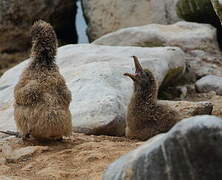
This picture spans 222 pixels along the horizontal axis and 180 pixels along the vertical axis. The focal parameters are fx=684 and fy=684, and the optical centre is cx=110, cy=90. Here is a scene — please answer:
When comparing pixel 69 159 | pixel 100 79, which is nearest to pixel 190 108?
pixel 100 79

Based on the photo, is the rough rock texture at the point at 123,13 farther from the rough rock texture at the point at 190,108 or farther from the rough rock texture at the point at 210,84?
the rough rock texture at the point at 190,108

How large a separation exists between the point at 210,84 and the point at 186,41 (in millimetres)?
1525

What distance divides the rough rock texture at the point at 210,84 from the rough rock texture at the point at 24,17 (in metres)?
5.99

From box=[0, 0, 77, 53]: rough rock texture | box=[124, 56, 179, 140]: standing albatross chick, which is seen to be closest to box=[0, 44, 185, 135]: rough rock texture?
box=[124, 56, 179, 140]: standing albatross chick

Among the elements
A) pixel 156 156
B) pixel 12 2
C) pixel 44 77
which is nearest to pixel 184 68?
pixel 44 77

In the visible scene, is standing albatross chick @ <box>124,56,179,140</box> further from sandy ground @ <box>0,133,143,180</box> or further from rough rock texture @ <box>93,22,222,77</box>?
rough rock texture @ <box>93,22,222,77</box>

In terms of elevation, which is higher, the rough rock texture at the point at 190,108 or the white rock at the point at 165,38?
the rough rock texture at the point at 190,108

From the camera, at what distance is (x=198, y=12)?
13.0 m

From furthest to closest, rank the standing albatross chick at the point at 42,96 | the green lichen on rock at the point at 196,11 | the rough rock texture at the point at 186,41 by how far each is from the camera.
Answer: the green lichen on rock at the point at 196,11 → the rough rock texture at the point at 186,41 → the standing albatross chick at the point at 42,96

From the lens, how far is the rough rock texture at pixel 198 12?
41.7ft

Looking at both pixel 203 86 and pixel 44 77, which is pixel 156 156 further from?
pixel 203 86

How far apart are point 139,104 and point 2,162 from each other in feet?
6.23

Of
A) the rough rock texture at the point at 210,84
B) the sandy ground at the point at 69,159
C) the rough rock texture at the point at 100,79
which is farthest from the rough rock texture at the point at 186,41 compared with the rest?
the sandy ground at the point at 69,159

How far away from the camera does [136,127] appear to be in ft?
25.2
